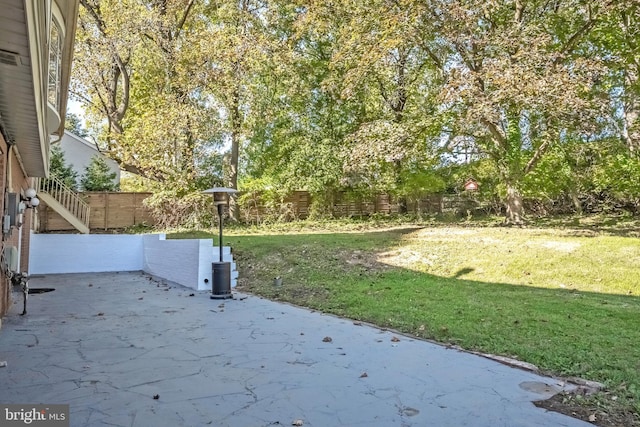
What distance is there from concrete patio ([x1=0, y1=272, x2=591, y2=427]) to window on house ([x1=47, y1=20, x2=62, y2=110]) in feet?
12.3

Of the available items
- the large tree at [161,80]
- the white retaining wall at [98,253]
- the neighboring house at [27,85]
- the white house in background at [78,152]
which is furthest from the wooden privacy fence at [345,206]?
the neighboring house at [27,85]

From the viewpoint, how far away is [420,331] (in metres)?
5.55

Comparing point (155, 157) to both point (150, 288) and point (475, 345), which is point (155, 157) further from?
point (475, 345)

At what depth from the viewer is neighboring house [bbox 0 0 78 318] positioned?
11.0 ft

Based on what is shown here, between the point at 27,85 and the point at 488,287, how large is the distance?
7.62 meters

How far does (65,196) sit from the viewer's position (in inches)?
581

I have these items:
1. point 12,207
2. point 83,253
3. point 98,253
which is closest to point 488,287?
point 12,207

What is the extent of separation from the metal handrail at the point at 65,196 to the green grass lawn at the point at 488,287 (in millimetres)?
5805

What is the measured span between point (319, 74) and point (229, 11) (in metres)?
4.46

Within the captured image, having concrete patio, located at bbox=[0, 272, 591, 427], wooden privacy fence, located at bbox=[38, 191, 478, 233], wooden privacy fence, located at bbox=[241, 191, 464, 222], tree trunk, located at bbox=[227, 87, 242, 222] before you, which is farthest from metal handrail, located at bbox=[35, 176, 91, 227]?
concrete patio, located at bbox=[0, 272, 591, 427]

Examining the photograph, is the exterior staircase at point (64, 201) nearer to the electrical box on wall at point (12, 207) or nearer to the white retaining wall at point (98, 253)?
the white retaining wall at point (98, 253)

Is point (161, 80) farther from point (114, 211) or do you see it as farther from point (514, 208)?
point (514, 208)

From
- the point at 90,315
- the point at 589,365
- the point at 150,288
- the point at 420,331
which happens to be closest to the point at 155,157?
the point at 150,288

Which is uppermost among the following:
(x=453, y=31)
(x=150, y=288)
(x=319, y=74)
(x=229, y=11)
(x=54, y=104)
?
(x=229, y=11)
